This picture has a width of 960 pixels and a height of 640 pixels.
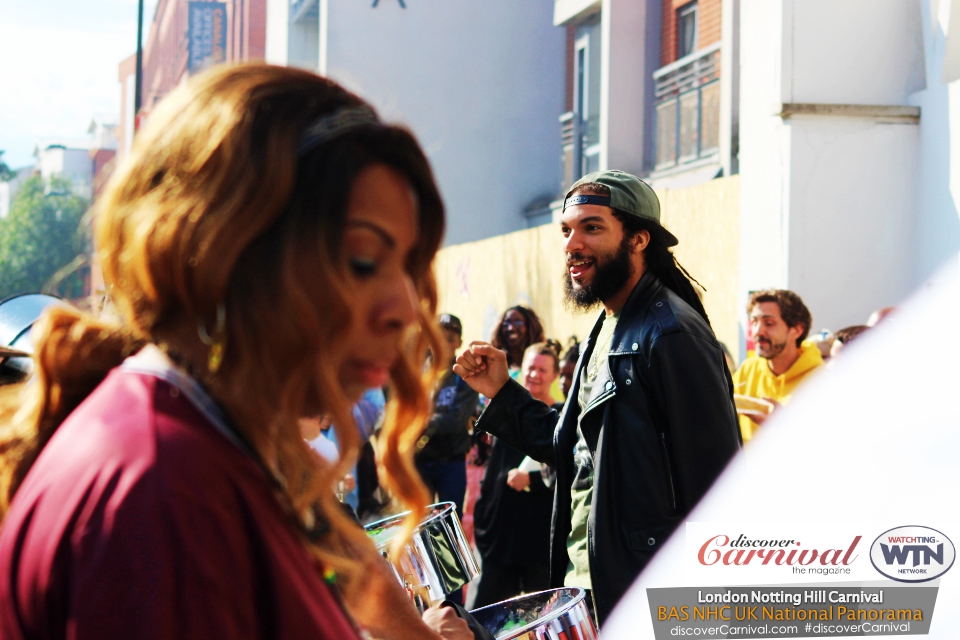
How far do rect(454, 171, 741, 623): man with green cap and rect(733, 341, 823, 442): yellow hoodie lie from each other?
1.94m

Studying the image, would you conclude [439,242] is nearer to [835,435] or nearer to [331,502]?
[331,502]

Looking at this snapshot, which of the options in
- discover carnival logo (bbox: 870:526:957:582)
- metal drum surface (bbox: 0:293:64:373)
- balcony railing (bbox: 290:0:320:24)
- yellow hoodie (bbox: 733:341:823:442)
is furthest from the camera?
balcony railing (bbox: 290:0:320:24)

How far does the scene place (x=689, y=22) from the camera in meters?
14.0

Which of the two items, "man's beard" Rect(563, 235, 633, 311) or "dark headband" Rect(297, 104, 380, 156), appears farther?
"man's beard" Rect(563, 235, 633, 311)

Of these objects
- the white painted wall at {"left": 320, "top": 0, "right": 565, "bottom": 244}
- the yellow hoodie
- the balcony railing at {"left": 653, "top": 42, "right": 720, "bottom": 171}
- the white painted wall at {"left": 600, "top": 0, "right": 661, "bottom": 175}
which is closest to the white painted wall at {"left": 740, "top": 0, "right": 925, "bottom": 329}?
the yellow hoodie

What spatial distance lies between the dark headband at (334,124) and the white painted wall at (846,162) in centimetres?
642

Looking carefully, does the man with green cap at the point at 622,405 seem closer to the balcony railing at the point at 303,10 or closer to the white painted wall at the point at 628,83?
the white painted wall at the point at 628,83

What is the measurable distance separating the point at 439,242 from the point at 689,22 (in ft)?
45.0

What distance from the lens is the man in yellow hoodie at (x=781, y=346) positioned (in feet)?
17.5

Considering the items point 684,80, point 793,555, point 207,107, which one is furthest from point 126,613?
Result: point 684,80

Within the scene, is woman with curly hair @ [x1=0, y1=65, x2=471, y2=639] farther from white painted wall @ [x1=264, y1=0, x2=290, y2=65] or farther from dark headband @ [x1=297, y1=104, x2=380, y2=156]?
white painted wall @ [x1=264, y1=0, x2=290, y2=65]

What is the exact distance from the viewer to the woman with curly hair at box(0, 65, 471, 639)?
847 mm

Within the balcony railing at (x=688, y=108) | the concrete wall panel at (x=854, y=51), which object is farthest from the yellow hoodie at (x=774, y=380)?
the balcony railing at (x=688, y=108)

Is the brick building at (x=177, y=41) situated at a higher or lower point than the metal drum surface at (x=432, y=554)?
higher
